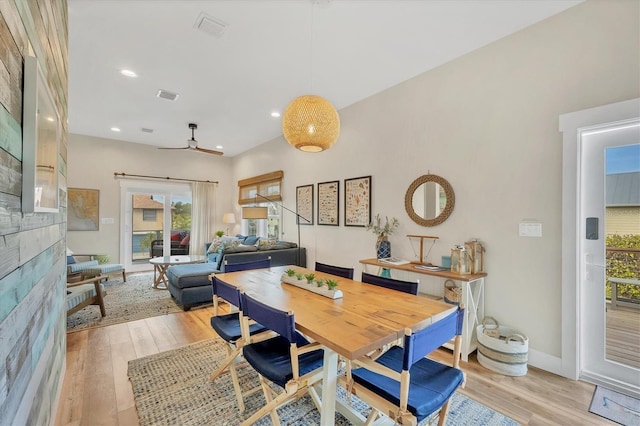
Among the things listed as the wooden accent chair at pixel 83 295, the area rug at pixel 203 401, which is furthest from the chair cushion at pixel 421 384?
the wooden accent chair at pixel 83 295

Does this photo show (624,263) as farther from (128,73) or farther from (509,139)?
(128,73)

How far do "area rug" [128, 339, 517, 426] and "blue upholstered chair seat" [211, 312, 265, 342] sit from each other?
44 cm

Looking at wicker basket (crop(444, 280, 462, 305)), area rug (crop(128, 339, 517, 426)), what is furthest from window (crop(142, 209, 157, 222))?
wicker basket (crop(444, 280, 462, 305))

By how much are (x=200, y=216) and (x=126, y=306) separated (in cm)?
328

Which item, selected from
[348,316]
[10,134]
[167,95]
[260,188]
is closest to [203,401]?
[348,316]

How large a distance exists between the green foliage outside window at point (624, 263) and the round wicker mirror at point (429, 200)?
121 cm

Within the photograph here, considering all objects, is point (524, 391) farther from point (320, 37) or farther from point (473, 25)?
point (320, 37)

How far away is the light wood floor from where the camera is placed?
1854 mm

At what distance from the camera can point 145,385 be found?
7.14 feet

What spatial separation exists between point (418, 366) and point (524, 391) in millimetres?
1196

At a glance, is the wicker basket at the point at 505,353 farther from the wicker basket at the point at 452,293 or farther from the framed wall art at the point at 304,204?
the framed wall art at the point at 304,204

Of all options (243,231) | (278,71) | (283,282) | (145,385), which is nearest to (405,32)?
(278,71)

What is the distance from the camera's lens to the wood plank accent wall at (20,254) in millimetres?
872

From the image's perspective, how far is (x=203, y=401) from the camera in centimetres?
199
